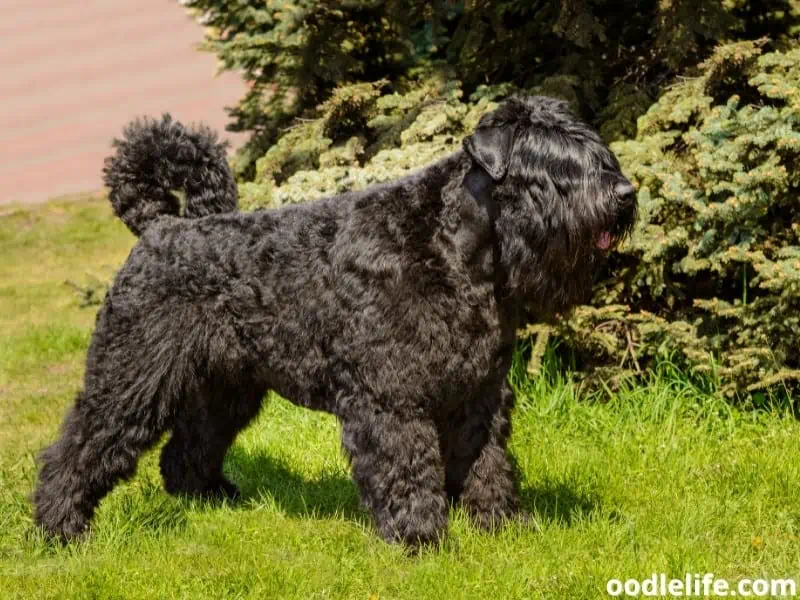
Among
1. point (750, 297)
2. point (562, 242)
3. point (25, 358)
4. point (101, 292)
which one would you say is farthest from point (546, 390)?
point (25, 358)

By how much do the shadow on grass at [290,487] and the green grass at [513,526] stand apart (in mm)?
13

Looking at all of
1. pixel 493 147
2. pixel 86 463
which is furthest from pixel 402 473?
pixel 86 463

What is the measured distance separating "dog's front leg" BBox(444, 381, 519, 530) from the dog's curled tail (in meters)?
1.68

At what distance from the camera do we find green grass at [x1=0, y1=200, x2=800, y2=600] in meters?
3.88

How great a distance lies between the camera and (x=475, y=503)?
440 cm

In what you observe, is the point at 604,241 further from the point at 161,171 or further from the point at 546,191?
the point at 161,171

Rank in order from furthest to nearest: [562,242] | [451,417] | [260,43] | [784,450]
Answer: [260,43] < [784,450] < [451,417] < [562,242]

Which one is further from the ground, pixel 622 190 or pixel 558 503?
pixel 622 190

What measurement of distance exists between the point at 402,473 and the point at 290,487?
1.23 meters

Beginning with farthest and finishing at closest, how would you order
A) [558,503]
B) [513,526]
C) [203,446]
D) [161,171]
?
[203,446] < [161,171] < [558,503] < [513,526]

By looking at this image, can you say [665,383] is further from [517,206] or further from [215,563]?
[215,563]

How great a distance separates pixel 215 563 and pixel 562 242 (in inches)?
76.7

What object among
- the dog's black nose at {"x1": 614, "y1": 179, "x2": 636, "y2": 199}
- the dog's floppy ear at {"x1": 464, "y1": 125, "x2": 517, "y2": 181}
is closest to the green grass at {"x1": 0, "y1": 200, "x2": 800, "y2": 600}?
the dog's black nose at {"x1": 614, "y1": 179, "x2": 636, "y2": 199}

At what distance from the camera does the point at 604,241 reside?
4023 millimetres
